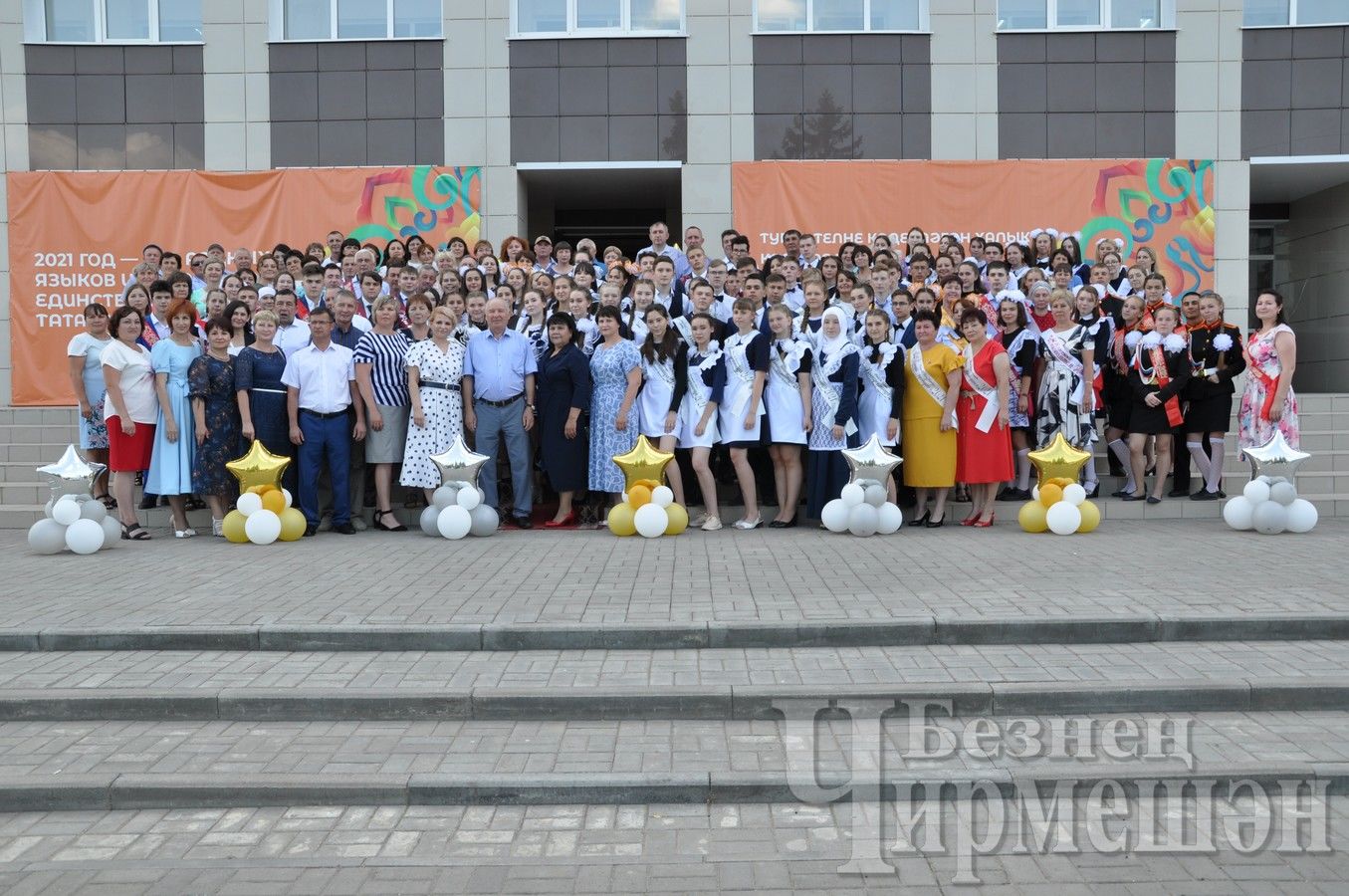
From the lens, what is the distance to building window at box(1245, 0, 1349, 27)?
57.2 ft

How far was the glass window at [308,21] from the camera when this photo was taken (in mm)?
17828

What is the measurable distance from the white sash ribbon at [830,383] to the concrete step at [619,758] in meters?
5.05

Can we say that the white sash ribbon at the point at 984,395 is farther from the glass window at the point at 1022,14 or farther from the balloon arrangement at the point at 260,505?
the glass window at the point at 1022,14

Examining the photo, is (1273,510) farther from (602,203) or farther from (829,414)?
(602,203)

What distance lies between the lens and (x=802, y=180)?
17.1 meters

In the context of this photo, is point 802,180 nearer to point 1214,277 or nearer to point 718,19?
point 718,19

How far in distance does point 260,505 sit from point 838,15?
39.7ft

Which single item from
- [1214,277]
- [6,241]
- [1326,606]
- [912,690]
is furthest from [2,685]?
[1214,277]

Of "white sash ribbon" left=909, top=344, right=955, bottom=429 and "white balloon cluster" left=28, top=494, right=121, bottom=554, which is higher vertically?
"white sash ribbon" left=909, top=344, right=955, bottom=429

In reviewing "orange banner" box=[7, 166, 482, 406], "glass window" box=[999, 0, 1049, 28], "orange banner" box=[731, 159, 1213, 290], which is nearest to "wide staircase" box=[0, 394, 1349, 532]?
"orange banner" box=[7, 166, 482, 406]

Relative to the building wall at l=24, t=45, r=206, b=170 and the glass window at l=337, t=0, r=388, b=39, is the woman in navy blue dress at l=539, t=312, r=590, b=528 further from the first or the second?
the building wall at l=24, t=45, r=206, b=170

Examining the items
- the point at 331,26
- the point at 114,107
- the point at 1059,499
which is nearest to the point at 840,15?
the point at 331,26

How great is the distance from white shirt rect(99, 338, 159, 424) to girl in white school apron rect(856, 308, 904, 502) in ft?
20.8

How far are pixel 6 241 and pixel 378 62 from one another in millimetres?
6052
